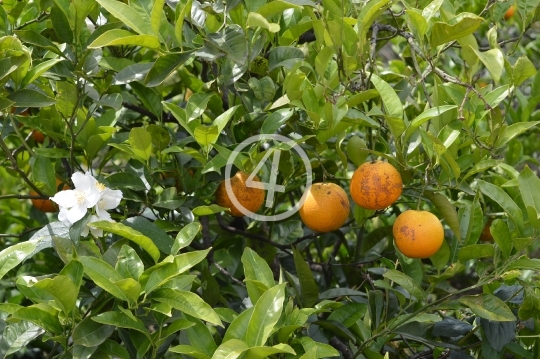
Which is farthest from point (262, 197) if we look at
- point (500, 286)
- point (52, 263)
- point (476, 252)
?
point (52, 263)

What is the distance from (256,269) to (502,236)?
49cm

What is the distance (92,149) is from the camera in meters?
1.68

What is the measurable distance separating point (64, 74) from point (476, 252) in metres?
0.93

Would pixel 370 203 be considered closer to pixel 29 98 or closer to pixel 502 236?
pixel 502 236

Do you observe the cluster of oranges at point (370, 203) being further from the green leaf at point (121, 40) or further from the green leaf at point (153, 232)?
the green leaf at point (121, 40)

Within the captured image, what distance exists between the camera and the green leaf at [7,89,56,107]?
1.42 metres

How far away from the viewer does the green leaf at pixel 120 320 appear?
121 cm

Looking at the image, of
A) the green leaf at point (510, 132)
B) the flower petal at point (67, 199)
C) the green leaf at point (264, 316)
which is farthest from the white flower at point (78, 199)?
the green leaf at point (510, 132)

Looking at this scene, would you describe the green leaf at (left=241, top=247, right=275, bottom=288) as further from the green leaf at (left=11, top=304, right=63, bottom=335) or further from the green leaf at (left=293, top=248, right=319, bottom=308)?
the green leaf at (left=11, top=304, right=63, bottom=335)

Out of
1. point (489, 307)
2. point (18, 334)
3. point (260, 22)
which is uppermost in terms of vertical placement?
point (260, 22)

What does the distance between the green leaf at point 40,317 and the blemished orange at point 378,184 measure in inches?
24.3

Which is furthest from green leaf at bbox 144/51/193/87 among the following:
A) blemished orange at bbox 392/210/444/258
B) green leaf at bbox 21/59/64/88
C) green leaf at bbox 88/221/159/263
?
blemished orange at bbox 392/210/444/258

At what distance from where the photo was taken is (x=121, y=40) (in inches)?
51.3

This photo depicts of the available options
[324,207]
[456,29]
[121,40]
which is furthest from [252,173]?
[456,29]
